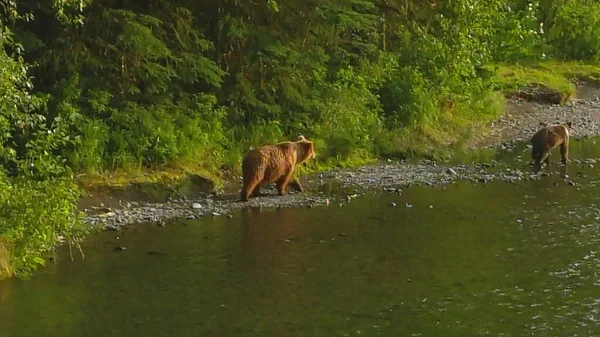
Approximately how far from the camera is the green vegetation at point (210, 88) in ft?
37.8

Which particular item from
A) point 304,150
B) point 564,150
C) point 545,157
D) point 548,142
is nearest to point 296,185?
point 304,150

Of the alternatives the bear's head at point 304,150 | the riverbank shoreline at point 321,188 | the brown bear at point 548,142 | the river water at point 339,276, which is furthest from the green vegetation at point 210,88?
the brown bear at point 548,142

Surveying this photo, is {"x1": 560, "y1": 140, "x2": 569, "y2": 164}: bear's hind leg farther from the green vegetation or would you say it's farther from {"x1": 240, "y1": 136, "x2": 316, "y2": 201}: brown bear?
{"x1": 240, "y1": 136, "x2": 316, "y2": 201}: brown bear

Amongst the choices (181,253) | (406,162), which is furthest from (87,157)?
(406,162)

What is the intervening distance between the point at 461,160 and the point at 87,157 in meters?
6.61

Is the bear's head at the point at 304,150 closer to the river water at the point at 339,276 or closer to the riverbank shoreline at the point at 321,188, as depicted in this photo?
the riverbank shoreline at the point at 321,188

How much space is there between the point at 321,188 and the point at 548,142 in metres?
4.23

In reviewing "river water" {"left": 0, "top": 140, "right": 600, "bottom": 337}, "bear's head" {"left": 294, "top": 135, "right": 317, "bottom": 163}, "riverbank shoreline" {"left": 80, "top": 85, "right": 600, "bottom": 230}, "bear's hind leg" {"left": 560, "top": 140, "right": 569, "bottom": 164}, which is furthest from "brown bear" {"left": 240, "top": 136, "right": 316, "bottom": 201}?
"bear's hind leg" {"left": 560, "top": 140, "right": 569, "bottom": 164}

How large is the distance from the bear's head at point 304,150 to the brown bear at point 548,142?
4152 millimetres

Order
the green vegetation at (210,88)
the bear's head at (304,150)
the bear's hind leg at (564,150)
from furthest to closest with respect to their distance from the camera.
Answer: the bear's hind leg at (564,150) → the bear's head at (304,150) → the green vegetation at (210,88)

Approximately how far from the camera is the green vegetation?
11.5 m

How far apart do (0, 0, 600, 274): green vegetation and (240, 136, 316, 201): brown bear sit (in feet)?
3.72

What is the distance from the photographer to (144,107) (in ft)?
50.2

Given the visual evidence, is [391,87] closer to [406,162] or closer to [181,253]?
[406,162]
